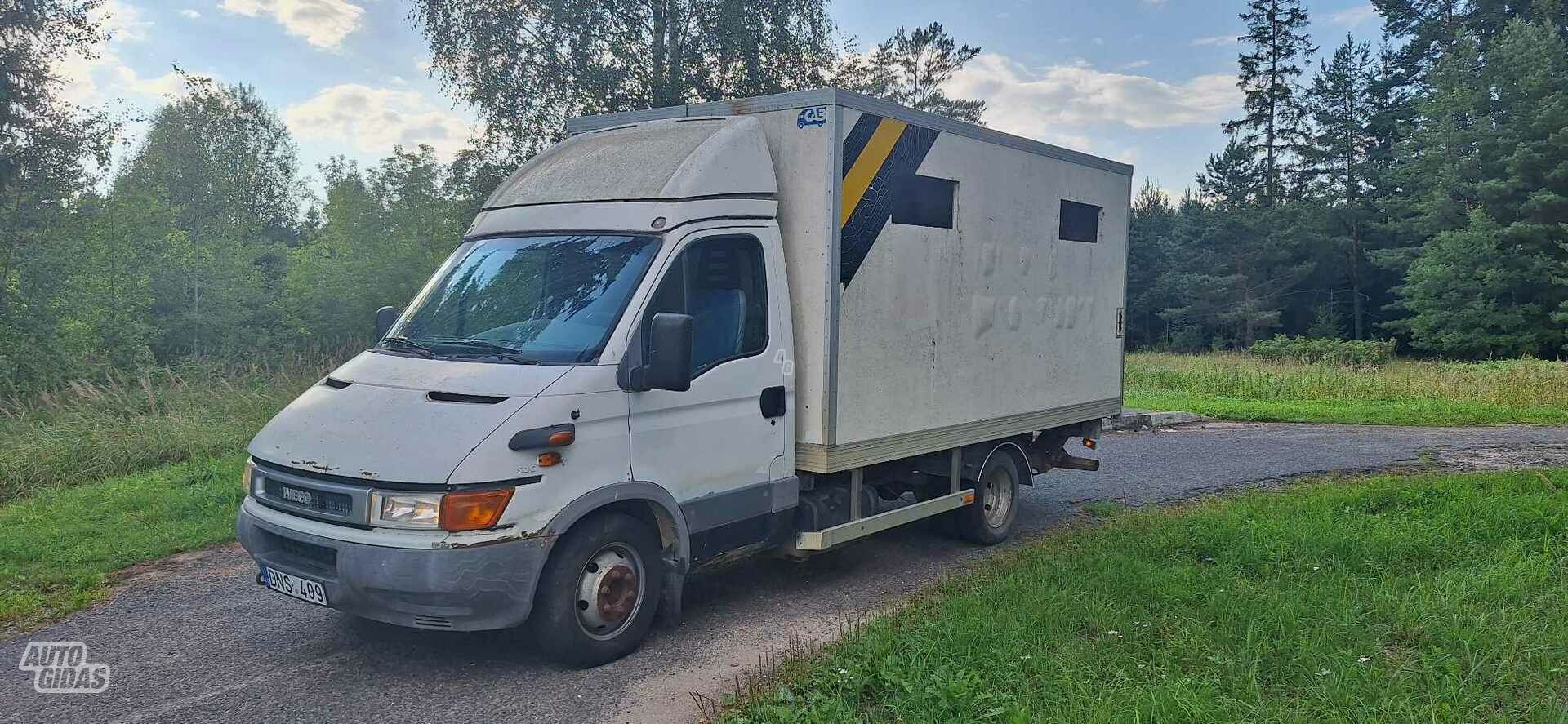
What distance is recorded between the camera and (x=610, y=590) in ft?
15.9

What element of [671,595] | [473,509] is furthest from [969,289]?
[473,509]

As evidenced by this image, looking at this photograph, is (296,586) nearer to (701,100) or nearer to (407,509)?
(407,509)

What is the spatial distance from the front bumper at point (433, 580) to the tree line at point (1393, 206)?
124ft

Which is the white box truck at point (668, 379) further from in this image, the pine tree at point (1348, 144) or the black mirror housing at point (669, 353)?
the pine tree at point (1348, 144)

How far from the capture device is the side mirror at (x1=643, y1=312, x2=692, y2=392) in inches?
181

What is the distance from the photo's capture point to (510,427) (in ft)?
14.3

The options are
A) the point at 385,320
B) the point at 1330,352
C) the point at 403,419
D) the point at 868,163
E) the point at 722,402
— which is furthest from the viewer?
the point at 1330,352

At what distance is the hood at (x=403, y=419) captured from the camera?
4297mm

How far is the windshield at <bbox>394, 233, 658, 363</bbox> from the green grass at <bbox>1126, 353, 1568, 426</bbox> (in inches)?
550

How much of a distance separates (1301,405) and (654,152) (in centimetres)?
1598

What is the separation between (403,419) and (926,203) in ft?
11.9

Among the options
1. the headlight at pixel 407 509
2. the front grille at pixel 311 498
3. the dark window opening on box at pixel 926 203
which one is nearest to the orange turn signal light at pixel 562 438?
the headlight at pixel 407 509

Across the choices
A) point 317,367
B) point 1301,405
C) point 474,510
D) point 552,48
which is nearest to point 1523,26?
point 1301,405

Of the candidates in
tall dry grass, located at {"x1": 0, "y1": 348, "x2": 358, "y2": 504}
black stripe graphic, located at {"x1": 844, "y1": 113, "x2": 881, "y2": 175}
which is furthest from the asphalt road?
tall dry grass, located at {"x1": 0, "y1": 348, "x2": 358, "y2": 504}
